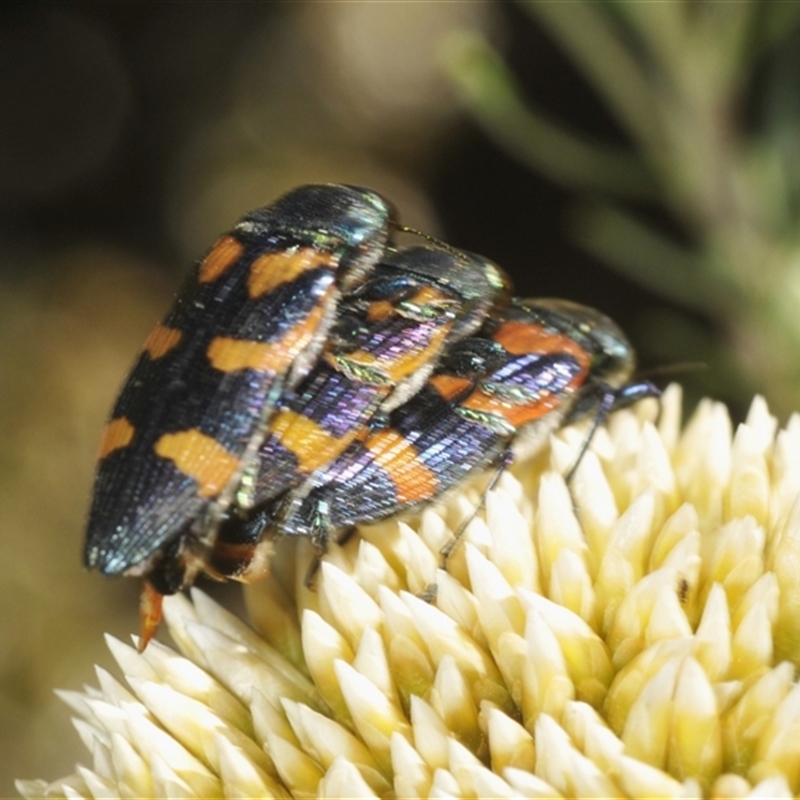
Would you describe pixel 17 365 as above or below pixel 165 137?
below

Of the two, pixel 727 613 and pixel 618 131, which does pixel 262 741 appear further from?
pixel 618 131

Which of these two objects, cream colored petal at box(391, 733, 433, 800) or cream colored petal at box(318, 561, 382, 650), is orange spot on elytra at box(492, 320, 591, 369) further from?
cream colored petal at box(391, 733, 433, 800)

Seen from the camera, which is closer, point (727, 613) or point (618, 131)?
point (727, 613)

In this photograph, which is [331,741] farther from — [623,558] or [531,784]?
[623,558]

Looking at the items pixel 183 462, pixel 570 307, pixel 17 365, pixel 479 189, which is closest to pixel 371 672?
pixel 183 462

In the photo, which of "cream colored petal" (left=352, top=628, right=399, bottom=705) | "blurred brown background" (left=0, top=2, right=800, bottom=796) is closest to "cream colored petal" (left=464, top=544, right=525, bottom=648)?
"cream colored petal" (left=352, top=628, right=399, bottom=705)

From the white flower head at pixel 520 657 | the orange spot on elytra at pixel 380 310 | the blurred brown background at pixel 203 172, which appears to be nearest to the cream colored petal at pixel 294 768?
the white flower head at pixel 520 657

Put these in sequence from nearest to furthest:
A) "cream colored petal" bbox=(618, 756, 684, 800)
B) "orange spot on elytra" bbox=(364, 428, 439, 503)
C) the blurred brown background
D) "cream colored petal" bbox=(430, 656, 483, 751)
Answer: "cream colored petal" bbox=(618, 756, 684, 800), "cream colored petal" bbox=(430, 656, 483, 751), "orange spot on elytra" bbox=(364, 428, 439, 503), the blurred brown background
